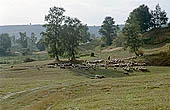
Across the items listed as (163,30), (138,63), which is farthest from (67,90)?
(163,30)

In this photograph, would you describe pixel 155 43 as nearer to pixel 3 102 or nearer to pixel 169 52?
pixel 169 52

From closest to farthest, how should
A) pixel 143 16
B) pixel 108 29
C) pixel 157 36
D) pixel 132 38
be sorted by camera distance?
pixel 132 38, pixel 157 36, pixel 143 16, pixel 108 29

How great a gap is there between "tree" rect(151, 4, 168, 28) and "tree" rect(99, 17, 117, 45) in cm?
2548

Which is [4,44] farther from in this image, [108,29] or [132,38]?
[132,38]

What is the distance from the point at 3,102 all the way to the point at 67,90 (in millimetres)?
7834

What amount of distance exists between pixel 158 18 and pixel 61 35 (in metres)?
67.1

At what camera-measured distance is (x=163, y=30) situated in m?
123

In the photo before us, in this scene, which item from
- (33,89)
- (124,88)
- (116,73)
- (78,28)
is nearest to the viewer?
(124,88)

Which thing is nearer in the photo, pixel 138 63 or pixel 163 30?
pixel 138 63

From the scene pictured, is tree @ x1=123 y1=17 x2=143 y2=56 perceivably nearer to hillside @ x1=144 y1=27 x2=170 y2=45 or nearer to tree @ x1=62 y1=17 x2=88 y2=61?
tree @ x1=62 y1=17 x2=88 y2=61

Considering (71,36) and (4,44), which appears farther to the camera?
(4,44)

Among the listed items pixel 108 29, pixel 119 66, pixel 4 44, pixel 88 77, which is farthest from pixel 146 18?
pixel 4 44

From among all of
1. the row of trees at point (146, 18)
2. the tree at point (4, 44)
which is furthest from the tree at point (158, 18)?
the tree at point (4, 44)

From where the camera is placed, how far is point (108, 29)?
153 m
